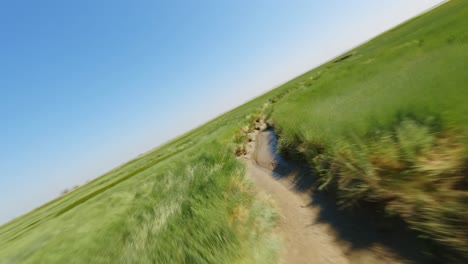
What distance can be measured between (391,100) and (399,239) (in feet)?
16.4

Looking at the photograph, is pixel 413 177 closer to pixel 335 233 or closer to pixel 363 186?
pixel 363 186

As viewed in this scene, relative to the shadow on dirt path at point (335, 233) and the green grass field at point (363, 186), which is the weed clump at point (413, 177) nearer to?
the green grass field at point (363, 186)

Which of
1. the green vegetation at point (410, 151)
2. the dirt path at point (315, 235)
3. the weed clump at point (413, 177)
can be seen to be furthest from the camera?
the dirt path at point (315, 235)

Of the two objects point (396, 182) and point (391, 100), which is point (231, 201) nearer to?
point (396, 182)

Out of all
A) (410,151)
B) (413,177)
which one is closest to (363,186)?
(413,177)

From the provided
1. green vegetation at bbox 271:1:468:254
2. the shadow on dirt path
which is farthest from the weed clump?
the shadow on dirt path

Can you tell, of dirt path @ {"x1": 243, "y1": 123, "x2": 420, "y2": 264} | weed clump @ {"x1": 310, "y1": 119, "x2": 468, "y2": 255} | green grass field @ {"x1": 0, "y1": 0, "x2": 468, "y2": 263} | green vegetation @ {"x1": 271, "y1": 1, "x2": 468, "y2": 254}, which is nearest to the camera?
weed clump @ {"x1": 310, "y1": 119, "x2": 468, "y2": 255}

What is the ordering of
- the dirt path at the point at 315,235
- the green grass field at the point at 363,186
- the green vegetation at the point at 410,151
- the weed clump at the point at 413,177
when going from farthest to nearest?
1. the dirt path at the point at 315,235
2. the green grass field at the point at 363,186
3. the green vegetation at the point at 410,151
4. the weed clump at the point at 413,177

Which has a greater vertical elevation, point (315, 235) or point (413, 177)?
point (413, 177)

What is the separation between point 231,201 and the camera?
6207 mm

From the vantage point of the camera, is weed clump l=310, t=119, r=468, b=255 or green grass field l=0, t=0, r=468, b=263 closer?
weed clump l=310, t=119, r=468, b=255

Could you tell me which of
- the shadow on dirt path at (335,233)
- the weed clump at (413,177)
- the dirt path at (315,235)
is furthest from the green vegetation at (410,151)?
the dirt path at (315,235)

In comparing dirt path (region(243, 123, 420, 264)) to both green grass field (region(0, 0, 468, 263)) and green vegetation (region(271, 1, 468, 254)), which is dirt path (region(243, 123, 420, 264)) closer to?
green grass field (region(0, 0, 468, 263))

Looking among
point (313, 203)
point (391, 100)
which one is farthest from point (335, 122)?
point (313, 203)
